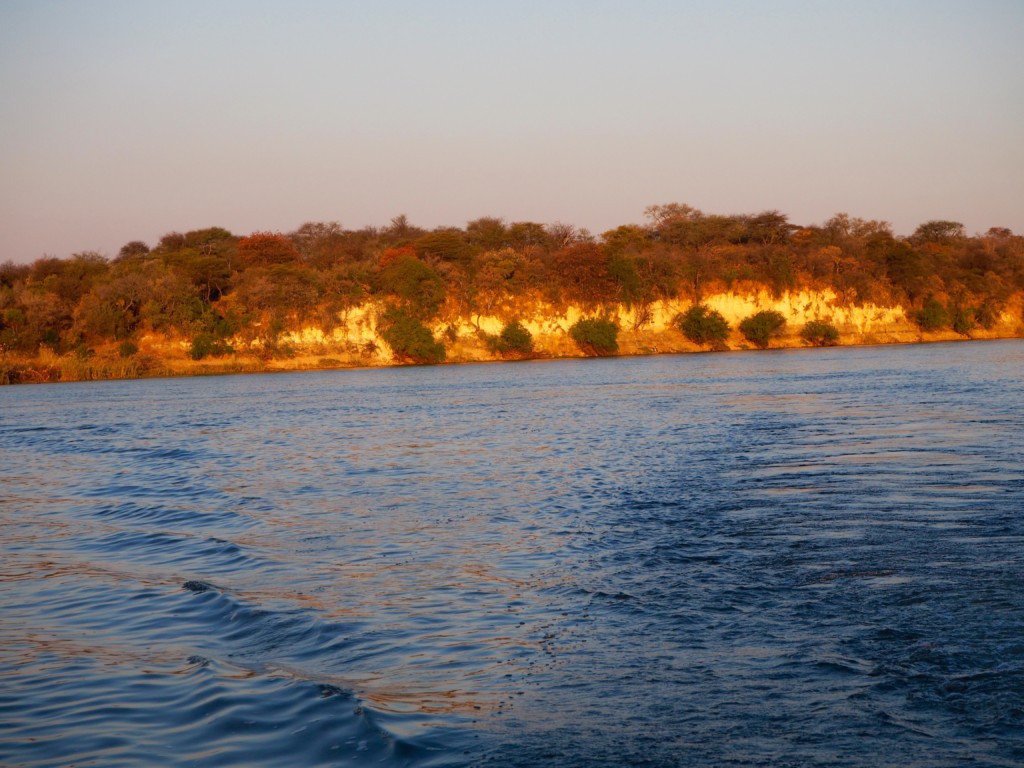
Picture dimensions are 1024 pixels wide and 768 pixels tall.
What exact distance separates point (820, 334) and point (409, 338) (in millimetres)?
39875

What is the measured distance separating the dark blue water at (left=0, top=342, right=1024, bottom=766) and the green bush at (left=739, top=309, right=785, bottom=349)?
73.4m

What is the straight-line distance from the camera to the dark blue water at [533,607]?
19.9 feet

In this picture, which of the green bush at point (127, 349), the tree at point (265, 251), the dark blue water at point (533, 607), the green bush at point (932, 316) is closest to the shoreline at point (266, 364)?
the green bush at point (932, 316)

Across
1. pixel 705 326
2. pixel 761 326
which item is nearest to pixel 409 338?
pixel 705 326

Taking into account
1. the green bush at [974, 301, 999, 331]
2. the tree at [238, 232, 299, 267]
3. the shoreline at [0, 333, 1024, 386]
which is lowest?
the shoreline at [0, 333, 1024, 386]

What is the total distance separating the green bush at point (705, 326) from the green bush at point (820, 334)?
29.0 feet

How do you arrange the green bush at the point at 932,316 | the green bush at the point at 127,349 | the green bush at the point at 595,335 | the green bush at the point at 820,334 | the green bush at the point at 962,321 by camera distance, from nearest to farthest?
the green bush at the point at 127,349 → the green bush at the point at 595,335 → the green bush at the point at 820,334 → the green bush at the point at 932,316 → the green bush at the point at 962,321

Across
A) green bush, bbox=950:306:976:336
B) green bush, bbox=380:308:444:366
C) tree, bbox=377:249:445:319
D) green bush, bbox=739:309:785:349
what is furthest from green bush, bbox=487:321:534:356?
green bush, bbox=950:306:976:336

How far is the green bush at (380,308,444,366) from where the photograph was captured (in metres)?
87.1

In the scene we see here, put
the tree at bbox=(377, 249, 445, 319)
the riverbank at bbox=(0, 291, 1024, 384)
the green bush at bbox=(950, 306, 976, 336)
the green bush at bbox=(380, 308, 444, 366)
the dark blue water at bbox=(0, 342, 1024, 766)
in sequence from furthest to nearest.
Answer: the green bush at bbox=(950, 306, 976, 336) < the tree at bbox=(377, 249, 445, 319) < the green bush at bbox=(380, 308, 444, 366) < the riverbank at bbox=(0, 291, 1024, 384) < the dark blue water at bbox=(0, 342, 1024, 766)

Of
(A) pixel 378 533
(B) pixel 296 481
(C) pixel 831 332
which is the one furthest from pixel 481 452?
(C) pixel 831 332

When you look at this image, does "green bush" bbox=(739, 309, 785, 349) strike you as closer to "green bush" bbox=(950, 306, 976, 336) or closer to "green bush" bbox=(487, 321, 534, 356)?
"green bush" bbox=(950, 306, 976, 336)

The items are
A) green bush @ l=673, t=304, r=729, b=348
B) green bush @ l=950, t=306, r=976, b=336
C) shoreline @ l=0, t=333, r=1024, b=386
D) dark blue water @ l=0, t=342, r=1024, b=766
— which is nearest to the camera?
dark blue water @ l=0, t=342, r=1024, b=766

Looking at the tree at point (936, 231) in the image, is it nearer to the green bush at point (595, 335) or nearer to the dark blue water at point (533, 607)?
the green bush at point (595, 335)
